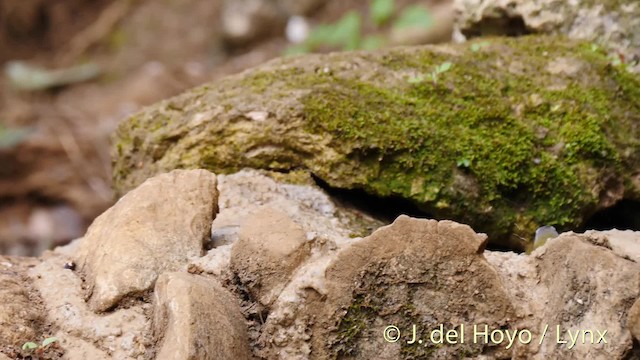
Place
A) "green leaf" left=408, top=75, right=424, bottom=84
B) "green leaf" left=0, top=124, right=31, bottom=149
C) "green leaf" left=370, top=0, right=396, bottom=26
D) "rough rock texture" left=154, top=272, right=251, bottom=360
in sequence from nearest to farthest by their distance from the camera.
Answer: "rough rock texture" left=154, top=272, right=251, bottom=360
"green leaf" left=408, top=75, right=424, bottom=84
"green leaf" left=0, top=124, right=31, bottom=149
"green leaf" left=370, top=0, right=396, bottom=26

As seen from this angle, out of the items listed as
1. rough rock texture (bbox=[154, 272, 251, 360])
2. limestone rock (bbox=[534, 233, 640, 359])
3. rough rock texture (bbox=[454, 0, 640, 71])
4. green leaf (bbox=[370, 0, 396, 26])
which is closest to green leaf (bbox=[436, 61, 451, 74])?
rough rock texture (bbox=[454, 0, 640, 71])

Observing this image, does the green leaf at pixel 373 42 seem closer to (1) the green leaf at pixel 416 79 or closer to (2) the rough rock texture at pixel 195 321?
(1) the green leaf at pixel 416 79

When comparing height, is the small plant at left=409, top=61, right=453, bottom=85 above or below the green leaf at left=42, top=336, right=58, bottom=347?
above

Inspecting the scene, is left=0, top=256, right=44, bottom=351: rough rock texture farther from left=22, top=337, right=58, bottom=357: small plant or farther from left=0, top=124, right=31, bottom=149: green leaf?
left=0, top=124, right=31, bottom=149: green leaf

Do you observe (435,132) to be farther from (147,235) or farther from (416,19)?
(416,19)

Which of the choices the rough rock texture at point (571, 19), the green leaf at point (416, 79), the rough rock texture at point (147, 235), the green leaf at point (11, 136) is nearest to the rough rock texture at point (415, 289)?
the rough rock texture at point (147, 235)

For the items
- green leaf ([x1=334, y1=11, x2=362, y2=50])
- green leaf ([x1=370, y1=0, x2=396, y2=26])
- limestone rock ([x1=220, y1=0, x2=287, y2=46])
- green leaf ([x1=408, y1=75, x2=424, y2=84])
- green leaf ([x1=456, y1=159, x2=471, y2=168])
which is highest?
green leaf ([x1=408, y1=75, x2=424, y2=84])
